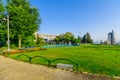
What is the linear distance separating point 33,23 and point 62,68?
46438mm

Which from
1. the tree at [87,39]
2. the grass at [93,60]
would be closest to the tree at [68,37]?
the tree at [87,39]

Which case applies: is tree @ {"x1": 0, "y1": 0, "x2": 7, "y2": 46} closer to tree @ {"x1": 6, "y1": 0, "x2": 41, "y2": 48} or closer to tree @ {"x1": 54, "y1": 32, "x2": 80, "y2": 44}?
tree @ {"x1": 6, "y1": 0, "x2": 41, "y2": 48}

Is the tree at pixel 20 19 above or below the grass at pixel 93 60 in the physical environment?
above

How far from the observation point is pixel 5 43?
5812 cm

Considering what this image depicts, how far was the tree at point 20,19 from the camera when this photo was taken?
52938 mm

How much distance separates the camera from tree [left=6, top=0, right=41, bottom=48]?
174ft

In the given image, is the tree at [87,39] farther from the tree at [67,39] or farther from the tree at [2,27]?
the tree at [2,27]

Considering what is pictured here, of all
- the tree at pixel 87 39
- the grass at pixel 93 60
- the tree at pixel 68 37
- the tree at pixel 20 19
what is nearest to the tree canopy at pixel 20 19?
the tree at pixel 20 19

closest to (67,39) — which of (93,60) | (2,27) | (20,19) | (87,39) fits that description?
(87,39)

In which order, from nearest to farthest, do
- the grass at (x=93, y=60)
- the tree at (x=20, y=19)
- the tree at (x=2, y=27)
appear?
the grass at (x=93, y=60) → the tree at (x=2, y=27) → the tree at (x=20, y=19)

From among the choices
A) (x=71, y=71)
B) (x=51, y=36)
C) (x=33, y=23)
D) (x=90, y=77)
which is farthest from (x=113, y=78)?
(x=51, y=36)

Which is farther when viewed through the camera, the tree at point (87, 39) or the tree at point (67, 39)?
the tree at point (87, 39)

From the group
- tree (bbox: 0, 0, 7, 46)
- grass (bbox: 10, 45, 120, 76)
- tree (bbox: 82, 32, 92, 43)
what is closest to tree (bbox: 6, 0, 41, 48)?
tree (bbox: 0, 0, 7, 46)

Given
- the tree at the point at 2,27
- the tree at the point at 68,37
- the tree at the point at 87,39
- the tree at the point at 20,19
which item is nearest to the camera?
the tree at the point at 2,27
